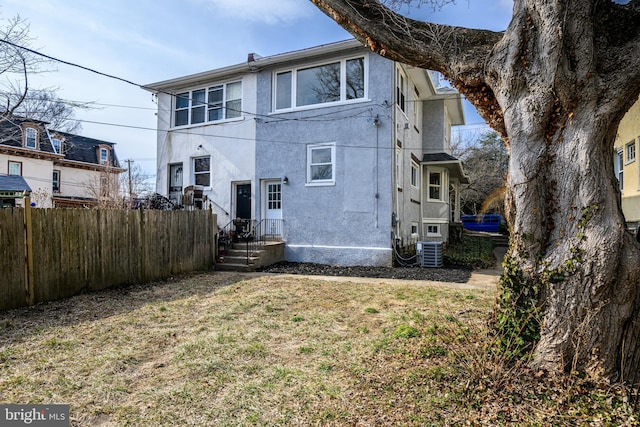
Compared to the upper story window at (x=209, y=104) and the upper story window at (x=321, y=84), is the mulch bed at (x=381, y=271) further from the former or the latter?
the upper story window at (x=209, y=104)

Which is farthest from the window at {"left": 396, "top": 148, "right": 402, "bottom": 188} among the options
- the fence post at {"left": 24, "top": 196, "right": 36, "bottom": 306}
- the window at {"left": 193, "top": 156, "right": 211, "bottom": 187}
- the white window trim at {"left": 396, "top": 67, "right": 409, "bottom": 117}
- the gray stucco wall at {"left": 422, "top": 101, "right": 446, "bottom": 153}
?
the fence post at {"left": 24, "top": 196, "right": 36, "bottom": 306}

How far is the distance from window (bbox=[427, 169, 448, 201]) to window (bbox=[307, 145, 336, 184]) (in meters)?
5.99

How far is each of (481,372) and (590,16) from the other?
3.41 metres

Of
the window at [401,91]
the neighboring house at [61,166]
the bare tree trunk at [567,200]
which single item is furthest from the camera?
the neighboring house at [61,166]

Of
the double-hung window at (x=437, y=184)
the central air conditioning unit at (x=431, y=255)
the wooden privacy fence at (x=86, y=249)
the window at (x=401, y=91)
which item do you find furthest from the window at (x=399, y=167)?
the wooden privacy fence at (x=86, y=249)

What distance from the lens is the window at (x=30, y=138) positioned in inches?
976

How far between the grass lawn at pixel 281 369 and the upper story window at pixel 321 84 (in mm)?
7743

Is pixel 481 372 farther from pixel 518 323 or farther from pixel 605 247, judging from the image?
pixel 605 247

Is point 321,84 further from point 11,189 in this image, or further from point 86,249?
point 11,189

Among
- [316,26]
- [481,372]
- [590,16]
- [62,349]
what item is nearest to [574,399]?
[481,372]

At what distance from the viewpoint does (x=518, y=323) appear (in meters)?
3.39

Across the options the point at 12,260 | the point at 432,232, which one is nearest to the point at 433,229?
the point at 432,232

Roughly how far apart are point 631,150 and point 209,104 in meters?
15.5

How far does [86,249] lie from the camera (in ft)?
23.9
